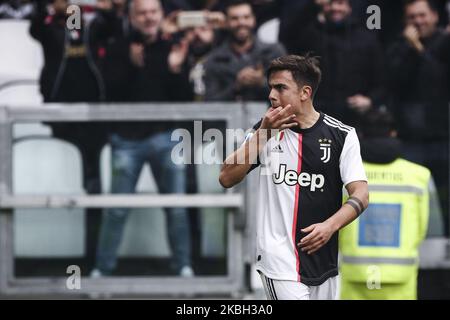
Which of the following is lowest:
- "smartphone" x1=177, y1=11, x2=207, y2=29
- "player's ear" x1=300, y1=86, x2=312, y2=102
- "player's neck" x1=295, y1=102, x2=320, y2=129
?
"player's neck" x1=295, y1=102, x2=320, y2=129

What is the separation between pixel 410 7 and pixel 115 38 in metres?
2.52

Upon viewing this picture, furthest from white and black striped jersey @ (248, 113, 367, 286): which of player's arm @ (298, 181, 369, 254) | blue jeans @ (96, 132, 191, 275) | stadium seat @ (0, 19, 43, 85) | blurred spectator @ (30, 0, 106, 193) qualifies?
stadium seat @ (0, 19, 43, 85)

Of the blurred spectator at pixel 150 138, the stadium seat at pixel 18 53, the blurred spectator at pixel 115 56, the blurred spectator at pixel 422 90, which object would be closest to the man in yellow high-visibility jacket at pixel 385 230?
the blurred spectator at pixel 422 90

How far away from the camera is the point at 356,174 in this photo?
17.6ft

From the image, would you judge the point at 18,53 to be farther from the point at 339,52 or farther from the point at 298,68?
the point at 298,68

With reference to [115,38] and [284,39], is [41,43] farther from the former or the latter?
[284,39]

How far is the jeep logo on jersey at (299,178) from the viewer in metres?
5.40

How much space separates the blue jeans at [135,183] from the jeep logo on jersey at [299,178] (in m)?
3.08

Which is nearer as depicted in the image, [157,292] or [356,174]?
[356,174]

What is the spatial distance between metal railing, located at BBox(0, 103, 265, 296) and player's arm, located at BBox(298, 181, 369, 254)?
3109mm

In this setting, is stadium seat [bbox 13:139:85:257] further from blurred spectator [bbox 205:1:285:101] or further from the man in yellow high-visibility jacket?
the man in yellow high-visibility jacket

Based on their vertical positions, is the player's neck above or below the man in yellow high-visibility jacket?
above

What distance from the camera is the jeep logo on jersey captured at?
17.7 ft

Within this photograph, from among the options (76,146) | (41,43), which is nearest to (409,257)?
(76,146)
